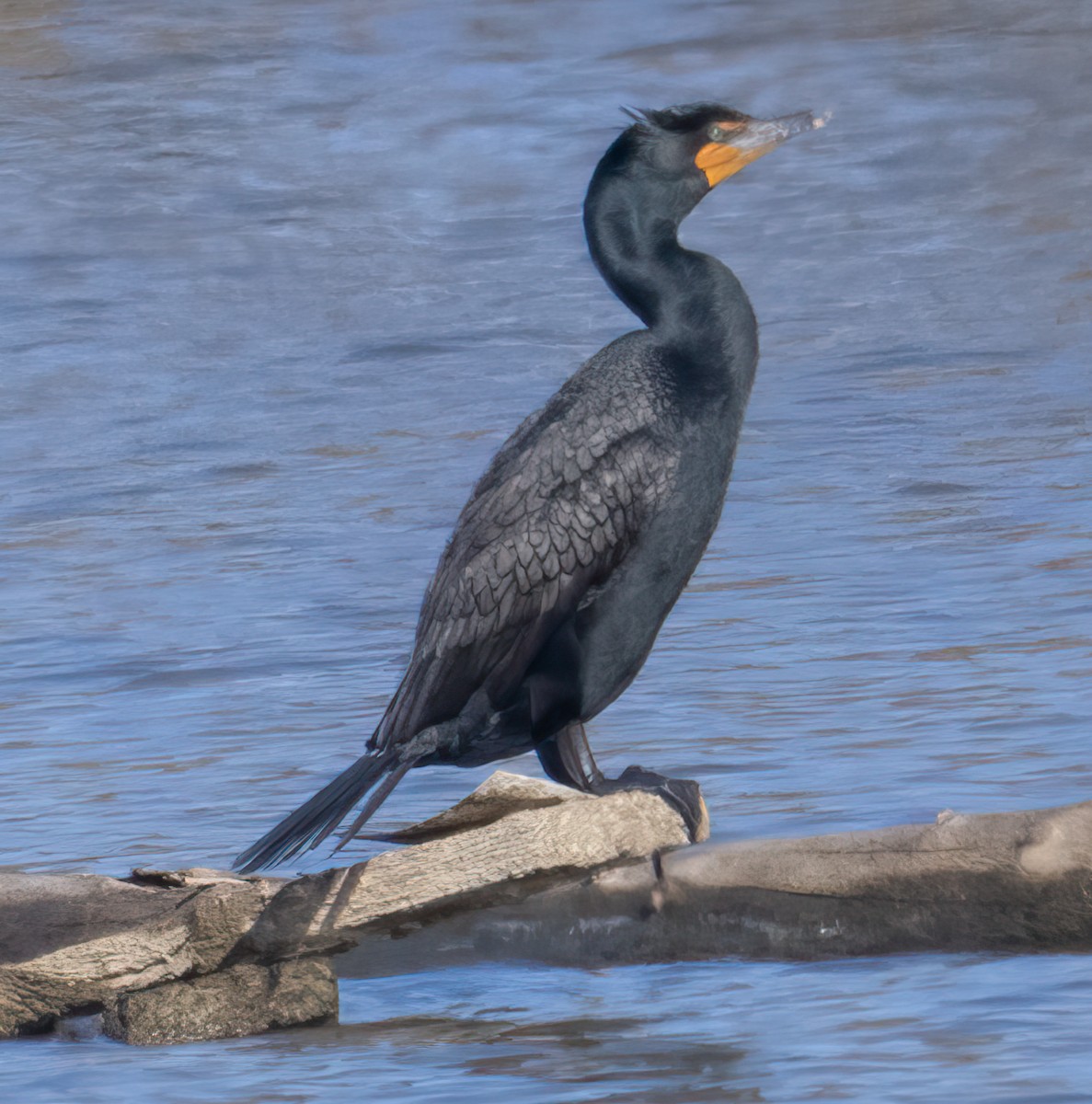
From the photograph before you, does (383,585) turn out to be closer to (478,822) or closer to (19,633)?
(19,633)

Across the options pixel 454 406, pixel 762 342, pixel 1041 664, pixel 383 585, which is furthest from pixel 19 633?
pixel 762 342

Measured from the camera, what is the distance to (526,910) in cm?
452

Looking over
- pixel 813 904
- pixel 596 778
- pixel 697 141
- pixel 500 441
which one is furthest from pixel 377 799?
pixel 500 441

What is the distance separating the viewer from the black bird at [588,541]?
4828mm

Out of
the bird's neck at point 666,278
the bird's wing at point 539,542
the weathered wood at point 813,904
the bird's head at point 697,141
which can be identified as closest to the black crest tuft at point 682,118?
the bird's head at point 697,141

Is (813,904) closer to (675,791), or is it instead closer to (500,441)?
(675,791)

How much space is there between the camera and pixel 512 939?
4.54 metres

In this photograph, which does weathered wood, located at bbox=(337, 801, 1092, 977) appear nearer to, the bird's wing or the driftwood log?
the driftwood log

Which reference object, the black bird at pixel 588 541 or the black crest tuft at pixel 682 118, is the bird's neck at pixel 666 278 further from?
the black crest tuft at pixel 682 118

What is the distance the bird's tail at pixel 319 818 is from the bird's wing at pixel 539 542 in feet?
0.38

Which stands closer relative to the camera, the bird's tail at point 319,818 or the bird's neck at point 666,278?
the bird's tail at point 319,818

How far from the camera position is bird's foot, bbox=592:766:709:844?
4.78m

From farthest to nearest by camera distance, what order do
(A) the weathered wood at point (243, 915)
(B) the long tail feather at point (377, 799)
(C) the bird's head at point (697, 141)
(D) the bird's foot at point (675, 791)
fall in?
(C) the bird's head at point (697, 141) < (D) the bird's foot at point (675, 791) < (B) the long tail feather at point (377, 799) < (A) the weathered wood at point (243, 915)

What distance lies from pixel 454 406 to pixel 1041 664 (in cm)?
555
